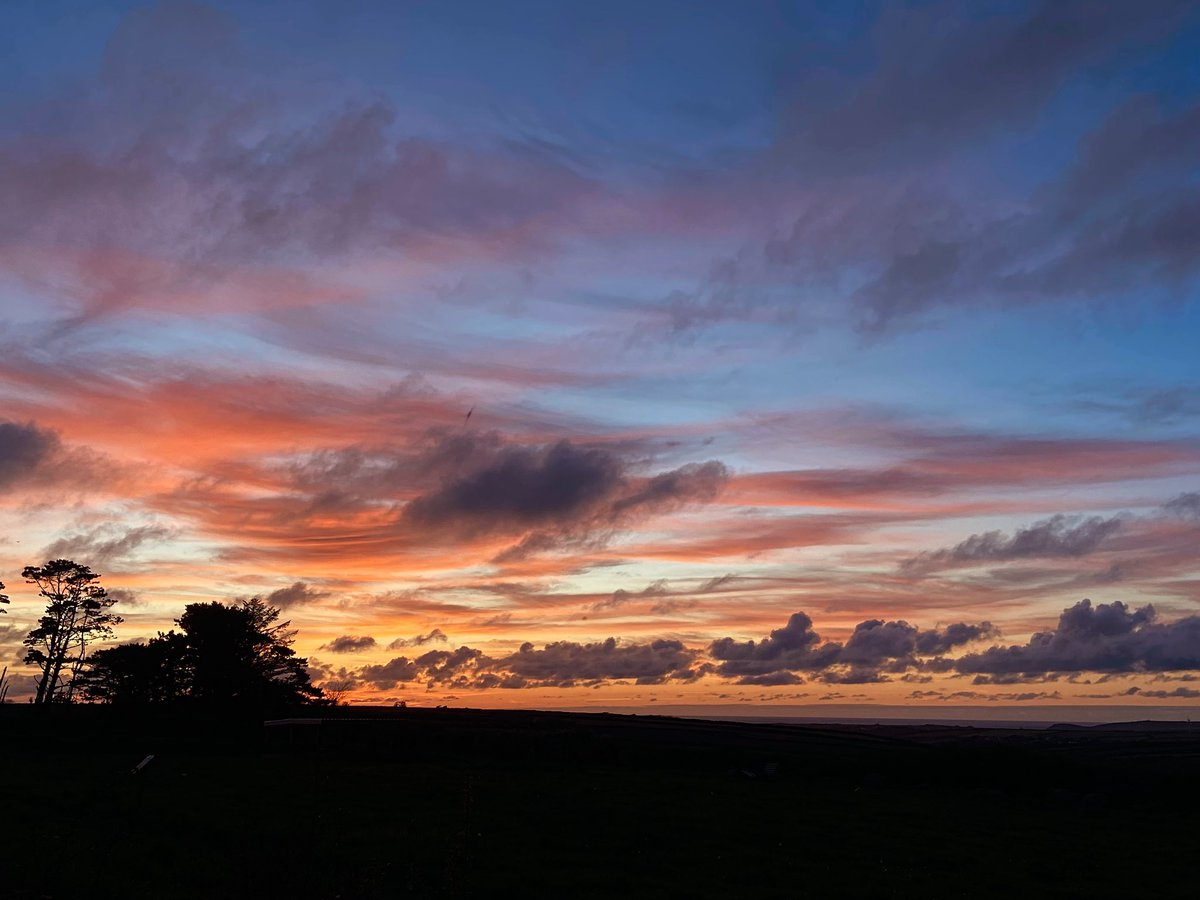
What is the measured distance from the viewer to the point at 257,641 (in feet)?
284

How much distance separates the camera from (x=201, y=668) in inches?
3280

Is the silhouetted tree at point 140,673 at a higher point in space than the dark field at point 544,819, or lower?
higher

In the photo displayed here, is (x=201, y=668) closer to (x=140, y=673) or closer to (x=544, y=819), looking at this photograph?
(x=140, y=673)

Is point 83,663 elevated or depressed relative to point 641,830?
elevated

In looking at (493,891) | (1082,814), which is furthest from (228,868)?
(1082,814)

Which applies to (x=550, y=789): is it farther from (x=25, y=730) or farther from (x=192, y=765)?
(x=25, y=730)

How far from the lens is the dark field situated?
2791cm

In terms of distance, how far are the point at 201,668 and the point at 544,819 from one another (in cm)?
5395

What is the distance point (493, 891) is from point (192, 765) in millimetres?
34866

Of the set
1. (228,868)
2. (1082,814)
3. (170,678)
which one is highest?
(170,678)

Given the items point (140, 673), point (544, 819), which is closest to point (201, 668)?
point (140, 673)

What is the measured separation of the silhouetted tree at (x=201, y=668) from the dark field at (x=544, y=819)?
20.1 ft

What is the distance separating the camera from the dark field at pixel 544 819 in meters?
27.9

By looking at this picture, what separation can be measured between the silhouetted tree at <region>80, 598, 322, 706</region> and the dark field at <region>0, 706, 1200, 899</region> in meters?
6.14
